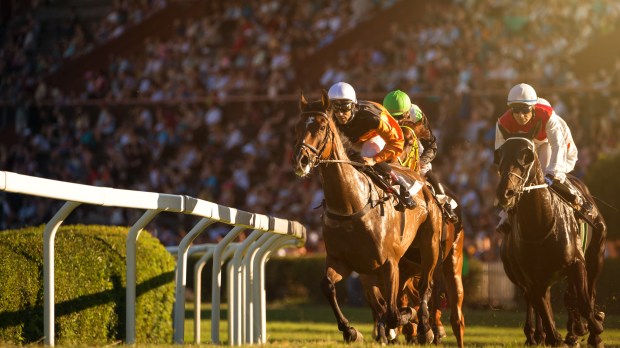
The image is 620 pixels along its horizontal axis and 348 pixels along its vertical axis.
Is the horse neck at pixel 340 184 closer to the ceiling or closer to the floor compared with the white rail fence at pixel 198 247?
closer to the ceiling

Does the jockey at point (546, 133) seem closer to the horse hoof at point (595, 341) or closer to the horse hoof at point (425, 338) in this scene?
the horse hoof at point (595, 341)

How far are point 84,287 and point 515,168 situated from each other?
2744mm

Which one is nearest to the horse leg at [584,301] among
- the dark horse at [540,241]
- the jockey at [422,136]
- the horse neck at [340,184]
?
the dark horse at [540,241]

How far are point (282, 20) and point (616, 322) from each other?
13324 mm

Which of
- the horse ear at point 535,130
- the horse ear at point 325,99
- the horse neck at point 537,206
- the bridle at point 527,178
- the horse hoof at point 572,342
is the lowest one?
the horse hoof at point 572,342

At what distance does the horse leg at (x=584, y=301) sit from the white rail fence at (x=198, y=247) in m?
1.83

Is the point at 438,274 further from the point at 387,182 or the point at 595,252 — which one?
the point at 595,252

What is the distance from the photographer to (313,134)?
23.2ft

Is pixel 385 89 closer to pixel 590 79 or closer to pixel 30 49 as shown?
pixel 590 79

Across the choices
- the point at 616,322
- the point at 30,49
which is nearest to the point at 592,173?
the point at 616,322

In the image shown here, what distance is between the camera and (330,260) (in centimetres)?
752

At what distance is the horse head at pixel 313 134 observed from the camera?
6.88 metres

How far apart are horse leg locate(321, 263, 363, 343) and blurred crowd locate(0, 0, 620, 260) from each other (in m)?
8.23

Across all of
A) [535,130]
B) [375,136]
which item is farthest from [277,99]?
[375,136]
